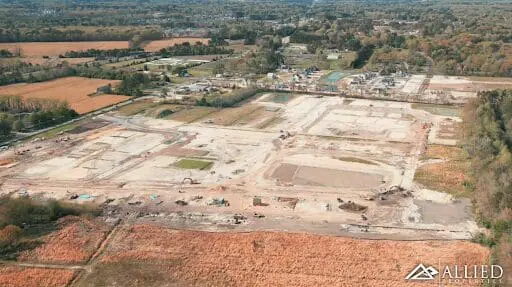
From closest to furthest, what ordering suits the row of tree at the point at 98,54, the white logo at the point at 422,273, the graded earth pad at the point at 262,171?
the white logo at the point at 422,273 < the graded earth pad at the point at 262,171 < the row of tree at the point at 98,54

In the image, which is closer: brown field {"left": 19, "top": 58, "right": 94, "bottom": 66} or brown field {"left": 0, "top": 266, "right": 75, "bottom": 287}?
brown field {"left": 0, "top": 266, "right": 75, "bottom": 287}

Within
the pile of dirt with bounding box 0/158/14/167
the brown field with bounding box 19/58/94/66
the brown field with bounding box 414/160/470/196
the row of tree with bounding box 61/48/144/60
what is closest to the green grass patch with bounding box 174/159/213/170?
the pile of dirt with bounding box 0/158/14/167

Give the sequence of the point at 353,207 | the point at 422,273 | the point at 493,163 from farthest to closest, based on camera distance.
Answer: the point at 493,163 → the point at 353,207 → the point at 422,273

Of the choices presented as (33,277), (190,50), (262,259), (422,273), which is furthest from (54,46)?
(422,273)

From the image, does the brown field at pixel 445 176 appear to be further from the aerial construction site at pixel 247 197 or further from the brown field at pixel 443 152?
the brown field at pixel 443 152

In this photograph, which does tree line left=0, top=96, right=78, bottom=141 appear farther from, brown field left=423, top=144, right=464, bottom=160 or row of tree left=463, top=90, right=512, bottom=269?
row of tree left=463, top=90, right=512, bottom=269

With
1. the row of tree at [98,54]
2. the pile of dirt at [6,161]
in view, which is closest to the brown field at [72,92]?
the pile of dirt at [6,161]

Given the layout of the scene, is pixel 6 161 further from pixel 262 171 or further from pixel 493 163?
pixel 493 163
